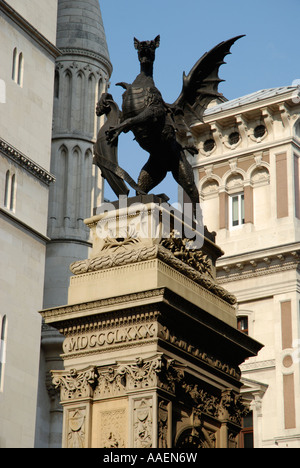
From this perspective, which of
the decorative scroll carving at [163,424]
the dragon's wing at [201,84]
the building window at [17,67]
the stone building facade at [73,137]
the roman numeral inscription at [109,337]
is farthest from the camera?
the stone building facade at [73,137]

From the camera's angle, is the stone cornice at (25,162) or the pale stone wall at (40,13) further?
the pale stone wall at (40,13)

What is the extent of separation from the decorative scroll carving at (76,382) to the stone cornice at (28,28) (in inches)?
980

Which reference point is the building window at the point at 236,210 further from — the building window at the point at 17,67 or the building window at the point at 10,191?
the building window at the point at 17,67

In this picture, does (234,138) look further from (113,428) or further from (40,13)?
(113,428)

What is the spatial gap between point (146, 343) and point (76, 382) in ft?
4.43

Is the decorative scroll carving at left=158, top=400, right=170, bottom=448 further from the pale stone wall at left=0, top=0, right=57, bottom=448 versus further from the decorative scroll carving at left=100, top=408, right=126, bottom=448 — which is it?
the pale stone wall at left=0, top=0, right=57, bottom=448

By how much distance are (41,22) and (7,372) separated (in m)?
13.9

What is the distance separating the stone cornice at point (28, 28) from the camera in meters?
40.0

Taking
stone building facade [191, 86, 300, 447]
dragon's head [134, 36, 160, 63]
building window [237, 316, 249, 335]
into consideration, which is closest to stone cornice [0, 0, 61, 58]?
stone building facade [191, 86, 300, 447]

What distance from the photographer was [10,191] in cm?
3884

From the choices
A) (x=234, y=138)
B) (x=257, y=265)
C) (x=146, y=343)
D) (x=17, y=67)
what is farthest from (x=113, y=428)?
(x=17, y=67)

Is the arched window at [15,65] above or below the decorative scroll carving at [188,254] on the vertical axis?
above

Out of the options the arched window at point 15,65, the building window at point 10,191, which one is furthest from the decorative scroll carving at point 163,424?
the arched window at point 15,65

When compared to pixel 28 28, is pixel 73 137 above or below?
below
